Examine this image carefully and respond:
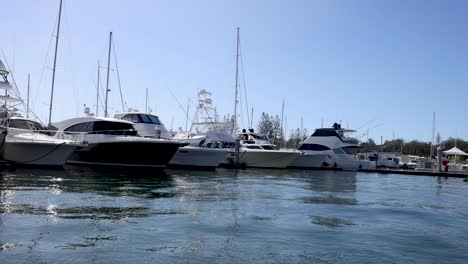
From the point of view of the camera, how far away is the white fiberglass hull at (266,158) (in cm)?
4822

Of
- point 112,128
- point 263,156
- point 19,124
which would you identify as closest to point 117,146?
point 112,128

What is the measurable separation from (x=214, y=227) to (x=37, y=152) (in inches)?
843

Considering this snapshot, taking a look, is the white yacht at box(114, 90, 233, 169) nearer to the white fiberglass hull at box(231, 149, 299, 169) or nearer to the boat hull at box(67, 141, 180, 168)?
the boat hull at box(67, 141, 180, 168)

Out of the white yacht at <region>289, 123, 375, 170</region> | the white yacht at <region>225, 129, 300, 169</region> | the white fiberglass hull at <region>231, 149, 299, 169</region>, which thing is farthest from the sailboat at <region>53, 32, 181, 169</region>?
the white yacht at <region>289, 123, 375, 170</region>

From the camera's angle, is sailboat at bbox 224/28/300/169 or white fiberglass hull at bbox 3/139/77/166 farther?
sailboat at bbox 224/28/300/169

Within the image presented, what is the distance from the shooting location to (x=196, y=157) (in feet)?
133

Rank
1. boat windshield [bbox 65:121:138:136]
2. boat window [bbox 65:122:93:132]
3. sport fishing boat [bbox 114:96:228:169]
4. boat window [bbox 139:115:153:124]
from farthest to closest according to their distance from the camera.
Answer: boat window [bbox 139:115:153:124]
sport fishing boat [bbox 114:96:228:169]
boat window [bbox 65:122:93:132]
boat windshield [bbox 65:121:138:136]

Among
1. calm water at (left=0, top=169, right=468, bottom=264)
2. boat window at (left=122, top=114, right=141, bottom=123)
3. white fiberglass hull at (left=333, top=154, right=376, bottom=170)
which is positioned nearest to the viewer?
calm water at (left=0, top=169, right=468, bottom=264)

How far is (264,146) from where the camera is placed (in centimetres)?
5000

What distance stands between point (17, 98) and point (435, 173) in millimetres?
41781

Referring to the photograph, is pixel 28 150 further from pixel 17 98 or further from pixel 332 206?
pixel 332 206

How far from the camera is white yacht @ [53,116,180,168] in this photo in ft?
108

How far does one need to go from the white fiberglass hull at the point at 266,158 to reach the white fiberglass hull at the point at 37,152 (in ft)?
70.3

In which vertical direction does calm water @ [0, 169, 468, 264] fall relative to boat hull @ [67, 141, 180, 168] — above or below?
below
